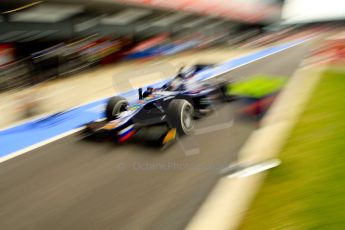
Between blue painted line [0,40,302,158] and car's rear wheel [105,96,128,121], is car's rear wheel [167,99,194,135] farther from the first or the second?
blue painted line [0,40,302,158]

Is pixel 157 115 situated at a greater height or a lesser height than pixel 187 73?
lesser

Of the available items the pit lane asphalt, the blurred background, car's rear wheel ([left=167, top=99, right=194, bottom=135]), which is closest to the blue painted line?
the blurred background

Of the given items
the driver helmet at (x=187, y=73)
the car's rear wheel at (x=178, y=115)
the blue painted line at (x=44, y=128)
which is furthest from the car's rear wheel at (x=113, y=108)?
the driver helmet at (x=187, y=73)

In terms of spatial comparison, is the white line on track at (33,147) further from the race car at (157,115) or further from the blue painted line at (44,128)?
the race car at (157,115)

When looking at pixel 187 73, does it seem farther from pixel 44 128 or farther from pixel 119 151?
pixel 44 128

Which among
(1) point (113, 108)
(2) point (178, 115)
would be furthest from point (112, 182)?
(1) point (113, 108)

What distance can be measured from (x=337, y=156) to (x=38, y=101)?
6.25 m

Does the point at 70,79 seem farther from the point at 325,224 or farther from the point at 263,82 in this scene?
the point at 325,224

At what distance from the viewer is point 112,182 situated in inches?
135

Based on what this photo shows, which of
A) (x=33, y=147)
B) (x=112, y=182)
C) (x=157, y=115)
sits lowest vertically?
(x=112, y=182)

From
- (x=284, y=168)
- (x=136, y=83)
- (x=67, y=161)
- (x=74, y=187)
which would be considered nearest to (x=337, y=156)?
(x=284, y=168)

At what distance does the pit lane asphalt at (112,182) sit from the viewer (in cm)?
283

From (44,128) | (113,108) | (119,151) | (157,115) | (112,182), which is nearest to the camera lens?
(112,182)

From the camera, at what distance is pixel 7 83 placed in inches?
371
